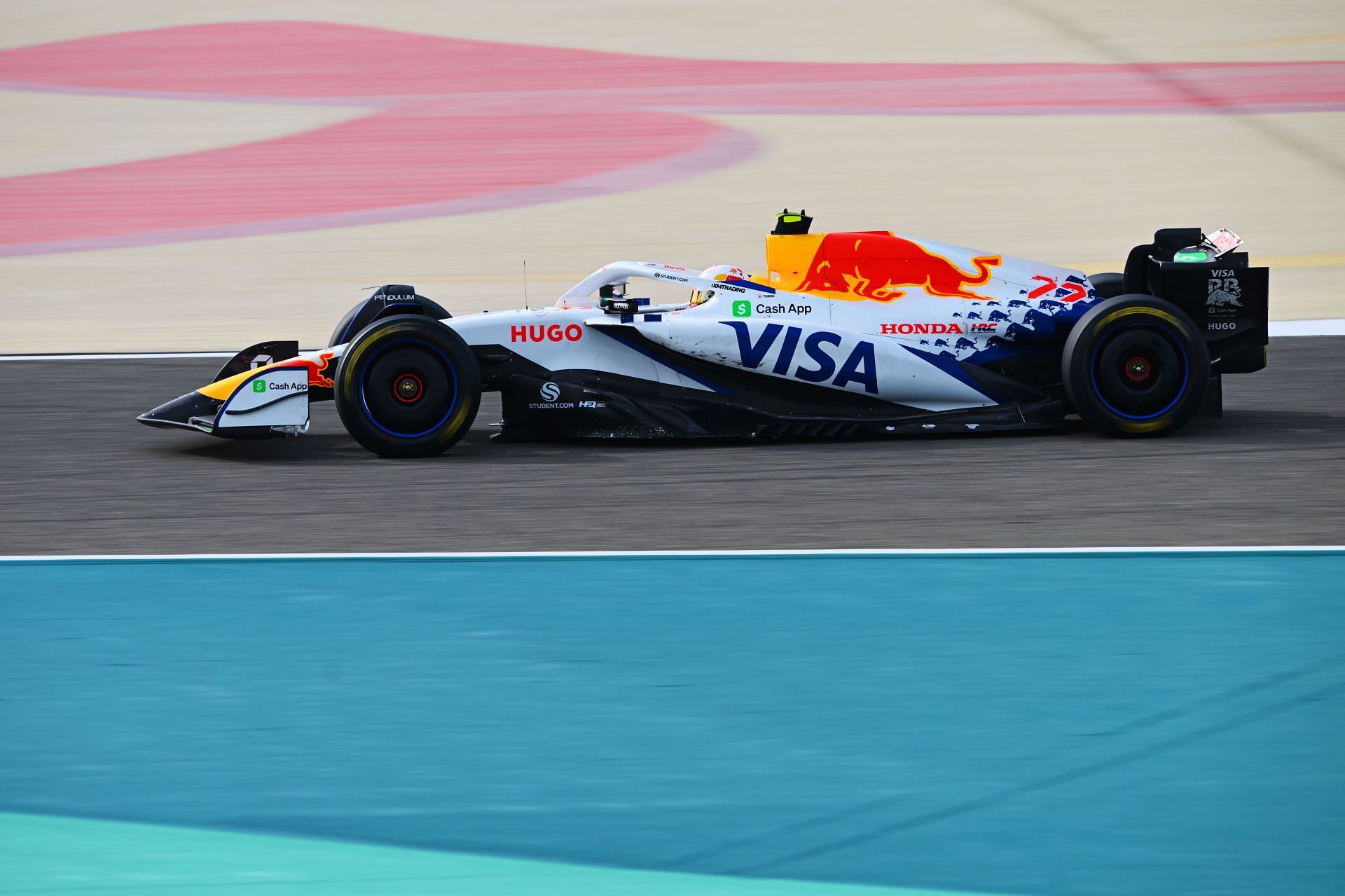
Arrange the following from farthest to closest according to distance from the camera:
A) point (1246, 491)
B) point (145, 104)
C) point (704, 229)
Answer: point (145, 104) < point (704, 229) < point (1246, 491)

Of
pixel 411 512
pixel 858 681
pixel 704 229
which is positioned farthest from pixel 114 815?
pixel 704 229

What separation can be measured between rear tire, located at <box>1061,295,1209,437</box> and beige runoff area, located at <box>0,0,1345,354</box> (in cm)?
649

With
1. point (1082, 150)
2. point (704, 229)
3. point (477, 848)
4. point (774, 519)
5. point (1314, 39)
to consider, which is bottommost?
point (477, 848)

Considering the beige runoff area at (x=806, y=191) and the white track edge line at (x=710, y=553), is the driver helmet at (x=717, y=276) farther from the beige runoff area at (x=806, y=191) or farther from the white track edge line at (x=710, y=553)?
the beige runoff area at (x=806, y=191)

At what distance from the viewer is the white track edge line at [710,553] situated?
5.76 m

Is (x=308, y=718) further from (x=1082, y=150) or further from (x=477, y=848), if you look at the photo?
(x=1082, y=150)

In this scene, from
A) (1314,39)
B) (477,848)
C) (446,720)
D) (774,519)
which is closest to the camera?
(477,848)

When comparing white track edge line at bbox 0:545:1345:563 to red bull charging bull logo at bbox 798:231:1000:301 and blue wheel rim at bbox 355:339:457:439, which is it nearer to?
blue wheel rim at bbox 355:339:457:439

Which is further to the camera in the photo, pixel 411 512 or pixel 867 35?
pixel 867 35

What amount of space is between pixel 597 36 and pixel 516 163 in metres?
8.20

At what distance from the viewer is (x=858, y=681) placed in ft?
14.5

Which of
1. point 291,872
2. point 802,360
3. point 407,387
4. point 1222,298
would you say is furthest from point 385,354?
point 291,872

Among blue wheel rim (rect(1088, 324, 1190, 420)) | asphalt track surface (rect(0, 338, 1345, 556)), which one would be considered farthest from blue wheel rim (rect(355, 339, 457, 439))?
blue wheel rim (rect(1088, 324, 1190, 420))

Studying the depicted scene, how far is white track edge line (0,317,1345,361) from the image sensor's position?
40.3 ft
